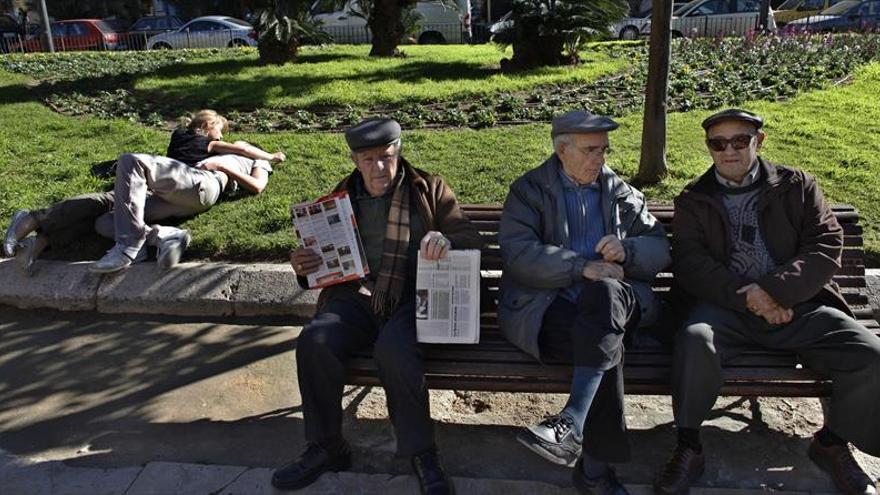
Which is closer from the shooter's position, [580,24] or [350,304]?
[350,304]

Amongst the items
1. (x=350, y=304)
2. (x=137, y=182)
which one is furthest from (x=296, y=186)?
(x=350, y=304)

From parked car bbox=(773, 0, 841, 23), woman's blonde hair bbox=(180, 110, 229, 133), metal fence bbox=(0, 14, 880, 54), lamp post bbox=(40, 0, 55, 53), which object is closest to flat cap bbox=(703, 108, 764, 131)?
woman's blonde hair bbox=(180, 110, 229, 133)

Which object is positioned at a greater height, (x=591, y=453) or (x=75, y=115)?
(x=75, y=115)

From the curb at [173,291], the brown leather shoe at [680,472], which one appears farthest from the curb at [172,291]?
the brown leather shoe at [680,472]

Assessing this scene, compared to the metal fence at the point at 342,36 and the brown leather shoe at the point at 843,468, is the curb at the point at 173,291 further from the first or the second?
the metal fence at the point at 342,36

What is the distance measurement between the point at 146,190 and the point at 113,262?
0.59 metres

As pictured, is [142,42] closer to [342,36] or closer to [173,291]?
[342,36]

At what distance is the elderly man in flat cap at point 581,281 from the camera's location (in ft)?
9.53

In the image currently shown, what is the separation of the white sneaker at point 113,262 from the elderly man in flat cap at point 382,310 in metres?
1.94

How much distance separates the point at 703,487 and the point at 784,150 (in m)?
4.11

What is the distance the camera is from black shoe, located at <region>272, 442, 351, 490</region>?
3068 millimetres

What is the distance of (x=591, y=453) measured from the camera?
2947mm

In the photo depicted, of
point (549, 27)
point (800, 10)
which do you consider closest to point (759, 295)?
point (549, 27)

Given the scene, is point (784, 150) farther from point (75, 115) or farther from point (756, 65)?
point (75, 115)
